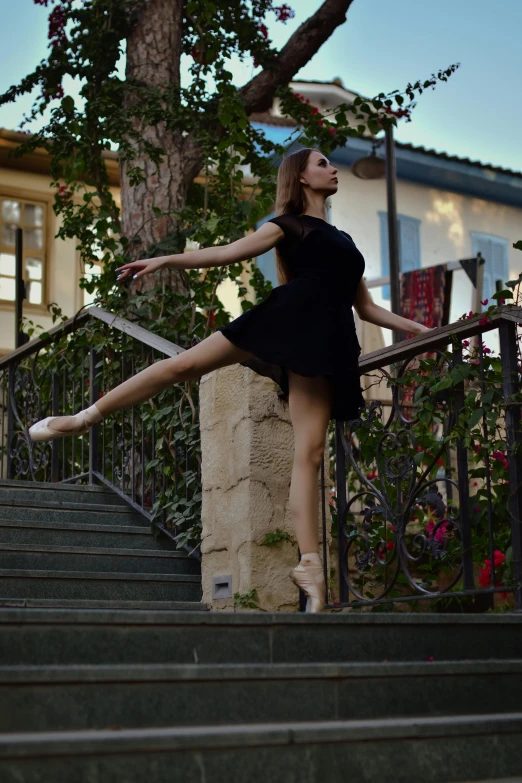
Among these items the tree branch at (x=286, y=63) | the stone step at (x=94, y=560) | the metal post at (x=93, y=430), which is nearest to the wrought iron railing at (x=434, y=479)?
the stone step at (x=94, y=560)

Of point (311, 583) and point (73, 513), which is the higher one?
point (73, 513)

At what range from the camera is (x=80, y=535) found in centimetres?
644

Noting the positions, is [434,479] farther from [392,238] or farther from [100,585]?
[392,238]

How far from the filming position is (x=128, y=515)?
23.4 feet

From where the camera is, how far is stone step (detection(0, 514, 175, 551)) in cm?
620

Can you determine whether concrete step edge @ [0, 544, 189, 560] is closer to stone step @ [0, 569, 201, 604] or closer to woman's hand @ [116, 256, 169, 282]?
stone step @ [0, 569, 201, 604]

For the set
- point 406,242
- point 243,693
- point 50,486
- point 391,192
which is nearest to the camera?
point 243,693

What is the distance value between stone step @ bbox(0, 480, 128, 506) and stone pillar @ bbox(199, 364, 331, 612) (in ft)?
4.78

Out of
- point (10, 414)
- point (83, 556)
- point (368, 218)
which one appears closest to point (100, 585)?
point (83, 556)

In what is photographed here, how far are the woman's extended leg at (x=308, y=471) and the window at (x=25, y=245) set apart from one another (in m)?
15.5

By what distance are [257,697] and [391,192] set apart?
9.52m

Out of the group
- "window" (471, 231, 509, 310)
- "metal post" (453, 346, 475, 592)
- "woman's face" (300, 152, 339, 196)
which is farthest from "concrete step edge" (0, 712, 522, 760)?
"window" (471, 231, 509, 310)

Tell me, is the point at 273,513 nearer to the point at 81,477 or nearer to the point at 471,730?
the point at 471,730

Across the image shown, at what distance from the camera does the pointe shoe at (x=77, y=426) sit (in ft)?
14.4
